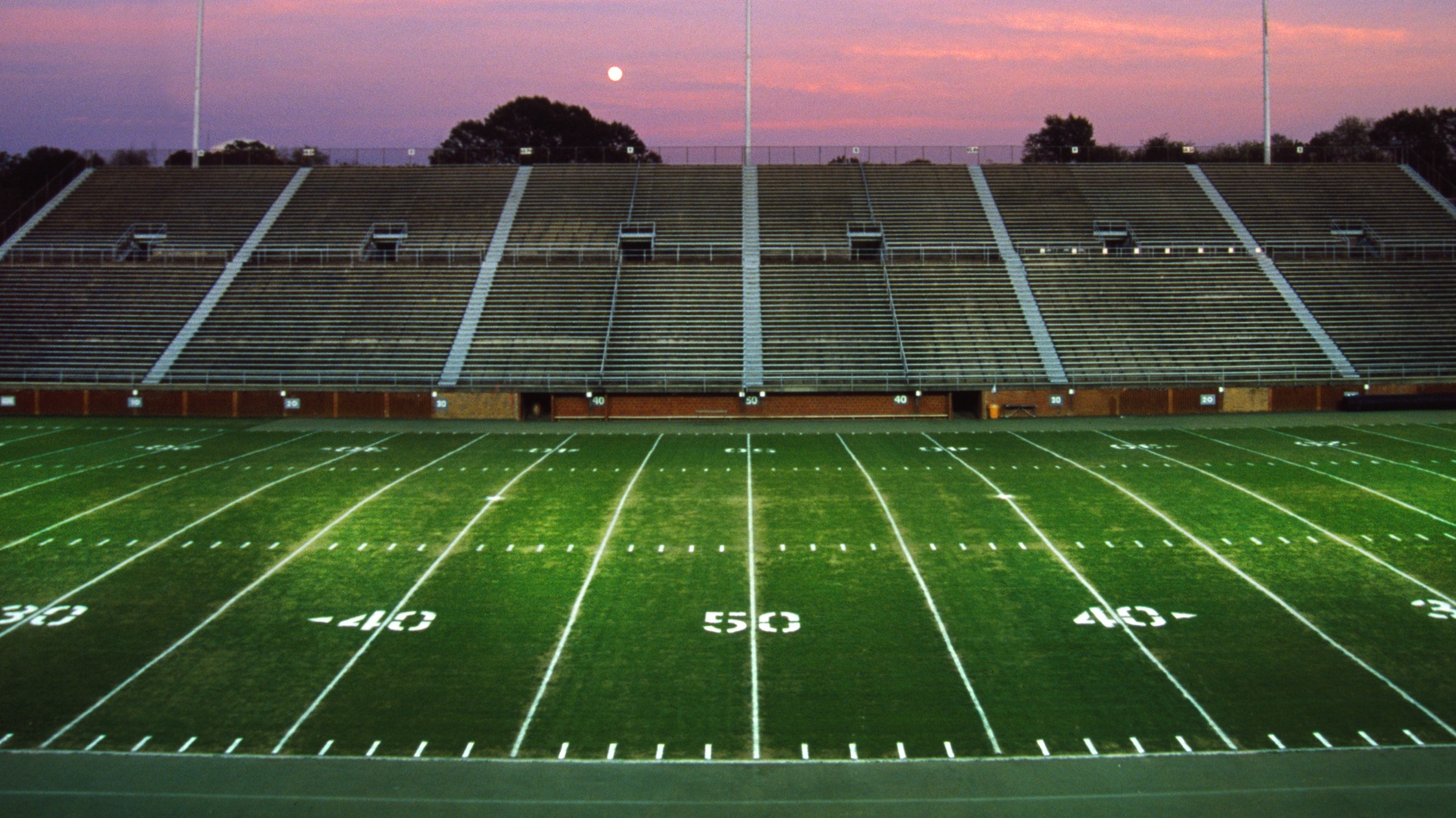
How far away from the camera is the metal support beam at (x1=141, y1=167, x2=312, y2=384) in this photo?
36969mm

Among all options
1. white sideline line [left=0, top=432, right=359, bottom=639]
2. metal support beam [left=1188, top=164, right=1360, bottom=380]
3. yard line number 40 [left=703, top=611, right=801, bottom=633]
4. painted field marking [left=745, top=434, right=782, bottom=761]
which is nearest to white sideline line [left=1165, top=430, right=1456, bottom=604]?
yard line number 40 [left=703, top=611, right=801, bottom=633]

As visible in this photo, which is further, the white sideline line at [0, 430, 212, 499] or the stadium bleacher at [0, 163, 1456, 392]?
the stadium bleacher at [0, 163, 1456, 392]

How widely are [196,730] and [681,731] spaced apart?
540 cm

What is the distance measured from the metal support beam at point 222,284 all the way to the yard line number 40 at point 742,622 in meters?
28.7

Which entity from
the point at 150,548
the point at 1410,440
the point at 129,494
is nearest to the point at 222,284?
the point at 129,494

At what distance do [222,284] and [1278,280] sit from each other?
42.3m

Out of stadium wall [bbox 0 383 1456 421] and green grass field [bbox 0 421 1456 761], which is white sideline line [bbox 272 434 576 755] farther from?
stadium wall [bbox 0 383 1456 421]

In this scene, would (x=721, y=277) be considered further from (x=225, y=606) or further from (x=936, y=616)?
(x=225, y=606)

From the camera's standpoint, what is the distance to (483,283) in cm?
4191

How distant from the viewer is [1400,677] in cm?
1287

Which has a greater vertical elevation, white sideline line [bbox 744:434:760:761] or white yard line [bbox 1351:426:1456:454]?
white yard line [bbox 1351:426:1456:454]

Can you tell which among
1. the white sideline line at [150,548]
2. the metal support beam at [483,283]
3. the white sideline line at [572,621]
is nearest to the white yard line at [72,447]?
the white sideline line at [150,548]

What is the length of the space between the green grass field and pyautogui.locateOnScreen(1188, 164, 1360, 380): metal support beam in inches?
469

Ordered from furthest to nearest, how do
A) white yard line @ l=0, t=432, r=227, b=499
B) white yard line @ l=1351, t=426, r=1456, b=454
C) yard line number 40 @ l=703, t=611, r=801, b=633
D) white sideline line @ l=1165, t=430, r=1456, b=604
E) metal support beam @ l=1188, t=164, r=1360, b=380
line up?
metal support beam @ l=1188, t=164, r=1360, b=380, white yard line @ l=1351, t=426, r=1456, b=454, white yard line @ l=0, t=432, r=227, b=499, white sideline line @ l=1165, t=430, r=1456, b=604, yard line number 40 @ l=703, t=611, r=801, b=633
